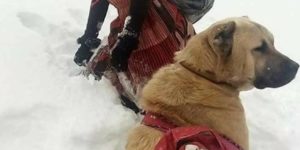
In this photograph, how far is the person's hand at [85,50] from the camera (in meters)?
4.12

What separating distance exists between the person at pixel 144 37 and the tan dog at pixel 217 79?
30.3 inches

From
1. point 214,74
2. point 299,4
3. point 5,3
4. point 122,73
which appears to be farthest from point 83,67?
point 299,4

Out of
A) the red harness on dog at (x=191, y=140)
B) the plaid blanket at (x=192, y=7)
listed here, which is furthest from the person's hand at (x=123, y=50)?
the red harness on dog at (x=191, y=140)

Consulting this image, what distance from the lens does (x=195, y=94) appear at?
2.68 meters

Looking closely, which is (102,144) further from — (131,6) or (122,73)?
(131,6)

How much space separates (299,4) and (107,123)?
195 inches

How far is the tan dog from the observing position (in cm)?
266

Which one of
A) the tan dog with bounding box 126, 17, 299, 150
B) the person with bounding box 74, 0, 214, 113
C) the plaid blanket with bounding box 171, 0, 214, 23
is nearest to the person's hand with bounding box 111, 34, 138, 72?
the person with bounding box 74, 0, 214, 113

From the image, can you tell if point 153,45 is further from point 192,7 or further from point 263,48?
point 263,48

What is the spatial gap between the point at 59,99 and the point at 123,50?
0.53 metres

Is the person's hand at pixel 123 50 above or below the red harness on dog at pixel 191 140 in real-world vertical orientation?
above

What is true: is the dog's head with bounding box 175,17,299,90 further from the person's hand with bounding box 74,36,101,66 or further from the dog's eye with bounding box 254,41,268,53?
the person's hand with bounding box 74,36,101,66

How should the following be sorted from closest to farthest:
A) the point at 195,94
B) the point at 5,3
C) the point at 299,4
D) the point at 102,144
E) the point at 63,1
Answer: the point at 195,94 < the point at 102,144 < the point at 5,3 < the point at 63,1 < the point at 299,4

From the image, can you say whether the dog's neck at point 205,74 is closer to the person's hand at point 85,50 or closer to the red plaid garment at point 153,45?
the red plaid garment at point 153,45
